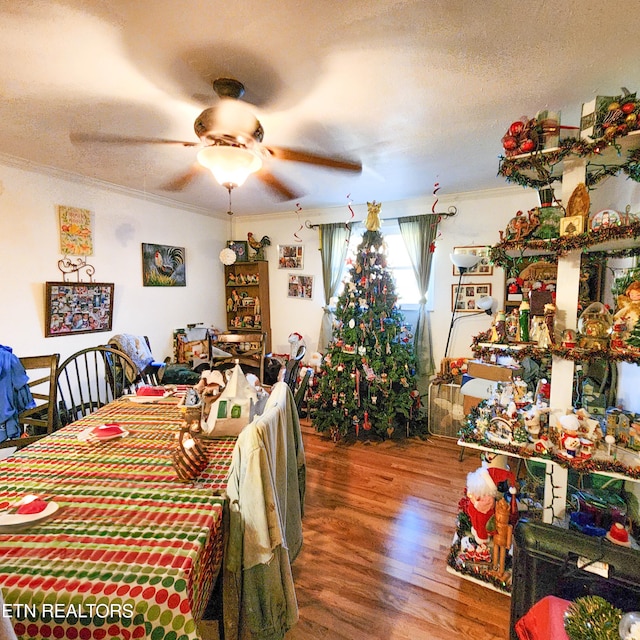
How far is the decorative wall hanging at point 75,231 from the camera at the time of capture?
9.91 feet

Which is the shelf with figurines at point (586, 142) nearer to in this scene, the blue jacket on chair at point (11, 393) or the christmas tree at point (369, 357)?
the christmas tree at point (369, 357)

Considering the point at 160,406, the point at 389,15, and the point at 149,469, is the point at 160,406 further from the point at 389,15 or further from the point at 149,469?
the point at 389,15

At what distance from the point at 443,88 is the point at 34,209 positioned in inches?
130

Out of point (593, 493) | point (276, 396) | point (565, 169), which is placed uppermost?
point (565, 169)

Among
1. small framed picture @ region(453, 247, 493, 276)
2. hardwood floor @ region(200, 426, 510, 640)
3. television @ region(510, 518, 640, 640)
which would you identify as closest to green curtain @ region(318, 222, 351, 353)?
small framed picture @ region(453, 247, 493, 276)

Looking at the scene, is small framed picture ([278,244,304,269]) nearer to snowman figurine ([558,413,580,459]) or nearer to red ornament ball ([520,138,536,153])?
red ornament ball ([520,138,536,153])

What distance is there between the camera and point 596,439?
1460 millimetres

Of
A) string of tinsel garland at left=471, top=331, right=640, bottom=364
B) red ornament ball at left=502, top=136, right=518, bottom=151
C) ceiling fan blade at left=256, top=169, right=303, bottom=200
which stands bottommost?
string of tinsel garland at left=471, top=331, right=640, bottom=364

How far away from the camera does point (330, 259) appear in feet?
13.7

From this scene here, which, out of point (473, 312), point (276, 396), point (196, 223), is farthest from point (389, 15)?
point (196, 223)

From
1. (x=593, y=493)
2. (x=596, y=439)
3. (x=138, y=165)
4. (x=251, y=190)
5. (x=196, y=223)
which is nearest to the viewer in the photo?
(x=596, y=439)

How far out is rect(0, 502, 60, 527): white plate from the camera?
0.89 m

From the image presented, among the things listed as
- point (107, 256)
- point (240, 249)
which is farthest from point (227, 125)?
point (240, 249)

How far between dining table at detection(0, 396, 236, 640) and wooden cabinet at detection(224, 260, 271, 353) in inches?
130
